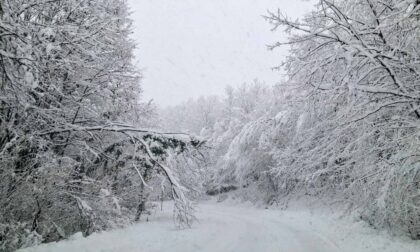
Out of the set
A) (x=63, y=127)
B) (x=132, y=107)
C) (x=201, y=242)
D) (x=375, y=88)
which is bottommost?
(x=201, y=242)

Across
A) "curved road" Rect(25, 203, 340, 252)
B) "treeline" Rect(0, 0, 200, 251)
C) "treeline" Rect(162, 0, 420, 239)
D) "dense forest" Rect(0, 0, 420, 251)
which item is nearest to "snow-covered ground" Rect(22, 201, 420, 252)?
"curved road" Rect(25, 203, 340, 252)

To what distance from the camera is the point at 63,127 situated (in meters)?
10.3

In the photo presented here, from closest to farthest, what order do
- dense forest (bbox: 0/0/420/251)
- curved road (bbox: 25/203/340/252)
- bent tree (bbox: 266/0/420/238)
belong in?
dense forest (bbox: 0/0/420/251)
bent tree (bbox: 266/0/420/238)
curved road (bbox: 25/203/340/252)

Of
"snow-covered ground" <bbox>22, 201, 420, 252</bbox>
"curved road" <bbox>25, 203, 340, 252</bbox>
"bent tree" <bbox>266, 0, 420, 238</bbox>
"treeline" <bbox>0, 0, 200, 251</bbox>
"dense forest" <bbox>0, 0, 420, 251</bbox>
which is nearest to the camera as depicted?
"treeline" <bbox>0, 0, 200, 251</bbox>

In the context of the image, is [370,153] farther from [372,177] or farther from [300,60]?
[300,60]

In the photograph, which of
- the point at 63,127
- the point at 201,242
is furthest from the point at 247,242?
the point at 63,127

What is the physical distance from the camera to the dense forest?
7.03 metres

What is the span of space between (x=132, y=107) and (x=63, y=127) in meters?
4.25

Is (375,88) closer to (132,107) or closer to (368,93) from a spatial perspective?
(368,93)

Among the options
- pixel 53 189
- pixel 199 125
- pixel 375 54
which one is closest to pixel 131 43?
pixel 53 189

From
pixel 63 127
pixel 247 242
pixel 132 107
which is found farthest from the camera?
pixel 132 107

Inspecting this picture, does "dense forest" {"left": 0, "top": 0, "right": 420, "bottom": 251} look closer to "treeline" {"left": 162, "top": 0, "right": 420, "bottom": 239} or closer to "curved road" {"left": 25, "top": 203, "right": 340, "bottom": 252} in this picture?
"treeline" {"left": 162, "top": 0, "right": 420, "bottom": 239}

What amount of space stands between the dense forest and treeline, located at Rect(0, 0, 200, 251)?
1.6 inches

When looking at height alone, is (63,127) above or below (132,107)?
below
